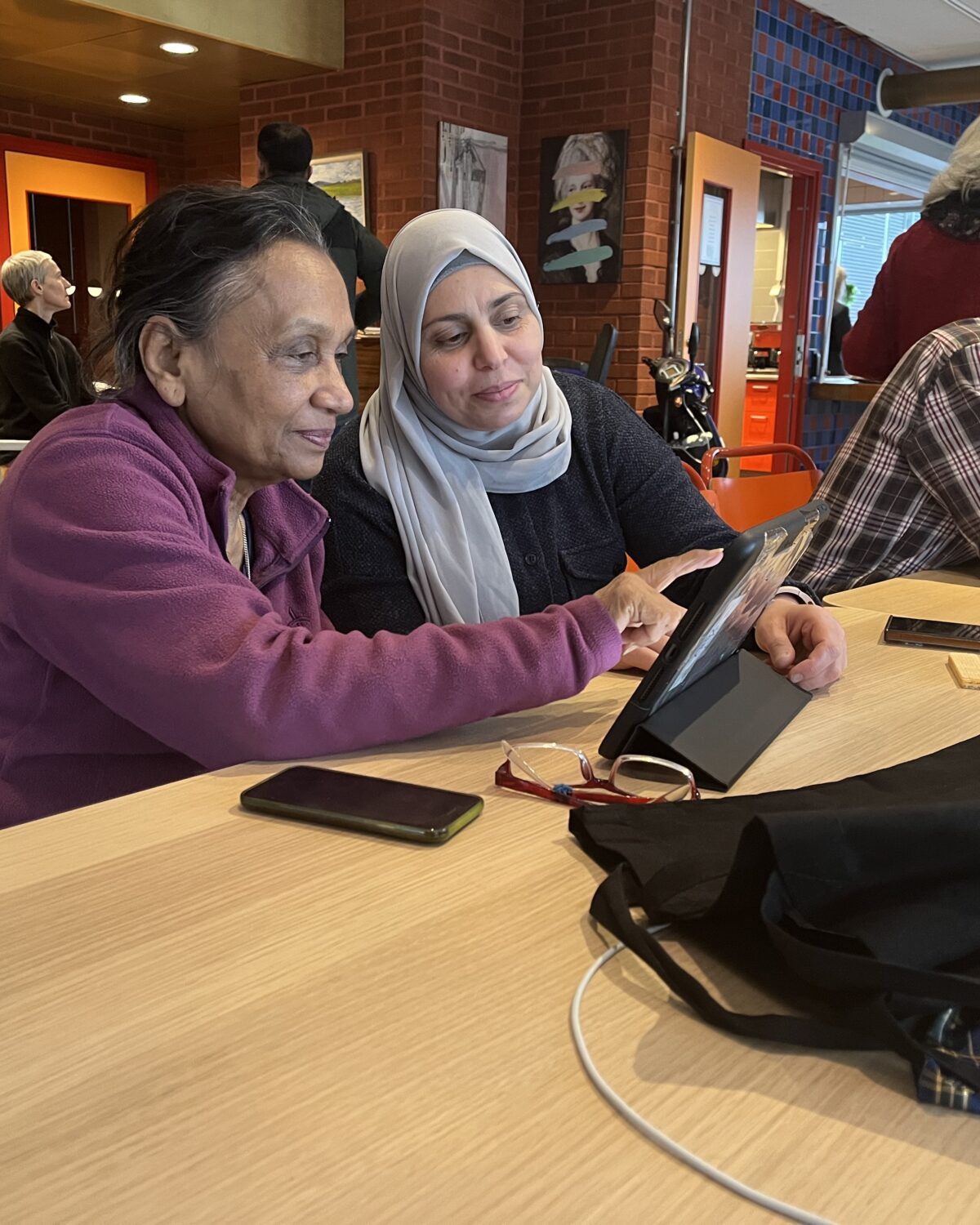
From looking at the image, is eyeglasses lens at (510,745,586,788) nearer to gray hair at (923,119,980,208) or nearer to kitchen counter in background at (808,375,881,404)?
gray hair at (923,119,980,208)

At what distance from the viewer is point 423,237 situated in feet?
5.30

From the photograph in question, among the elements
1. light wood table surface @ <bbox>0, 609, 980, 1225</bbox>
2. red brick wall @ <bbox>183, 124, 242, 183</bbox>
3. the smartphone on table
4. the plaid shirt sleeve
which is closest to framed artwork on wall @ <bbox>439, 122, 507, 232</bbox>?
red brick wall @ <bbox>183, 124, 242, 183</bbox>

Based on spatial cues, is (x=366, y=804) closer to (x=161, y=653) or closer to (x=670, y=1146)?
(x=161, y=653)

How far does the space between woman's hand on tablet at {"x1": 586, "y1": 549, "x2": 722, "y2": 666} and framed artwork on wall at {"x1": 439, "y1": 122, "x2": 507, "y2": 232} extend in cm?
484

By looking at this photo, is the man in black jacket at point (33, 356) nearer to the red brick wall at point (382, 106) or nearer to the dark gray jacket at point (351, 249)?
the dark gray jacket at point (351, 249)

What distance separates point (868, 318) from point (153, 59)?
462 centimetres

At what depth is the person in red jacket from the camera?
8.65ft

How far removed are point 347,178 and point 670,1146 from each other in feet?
19.7

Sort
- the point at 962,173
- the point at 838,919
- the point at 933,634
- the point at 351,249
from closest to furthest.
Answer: the point at 838,919 < the point at 933,634 < the point at 962,173 < the point at 351,249

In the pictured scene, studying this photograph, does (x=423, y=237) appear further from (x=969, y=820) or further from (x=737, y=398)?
(x=737, y=398)

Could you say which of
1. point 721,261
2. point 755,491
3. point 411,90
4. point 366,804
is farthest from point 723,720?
point 721,261

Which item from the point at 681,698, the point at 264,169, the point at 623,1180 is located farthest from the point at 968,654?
the point at 264,169

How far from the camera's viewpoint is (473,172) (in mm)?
5816

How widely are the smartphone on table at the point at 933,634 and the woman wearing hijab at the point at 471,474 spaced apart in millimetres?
283
